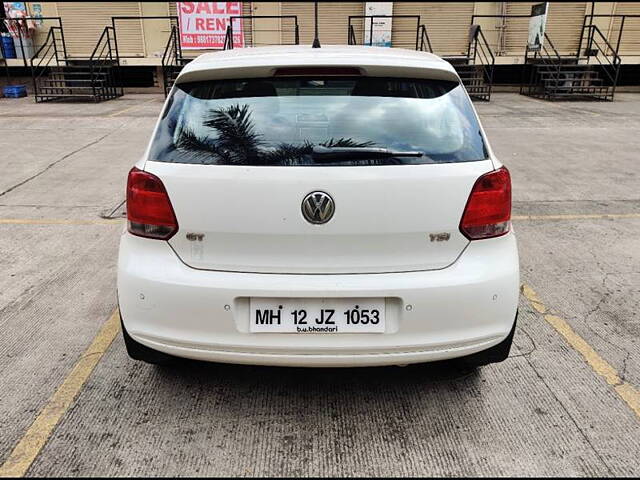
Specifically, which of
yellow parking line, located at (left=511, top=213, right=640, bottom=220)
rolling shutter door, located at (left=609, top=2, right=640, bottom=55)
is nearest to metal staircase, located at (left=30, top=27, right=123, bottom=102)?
yellow parking line, located at (left=511, top=213, right=640, bottom=220)

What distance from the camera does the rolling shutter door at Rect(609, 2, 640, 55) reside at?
16641mm

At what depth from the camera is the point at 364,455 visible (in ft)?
7.59

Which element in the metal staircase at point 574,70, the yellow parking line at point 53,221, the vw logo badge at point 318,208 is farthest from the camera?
the metal staircase at point 574,70

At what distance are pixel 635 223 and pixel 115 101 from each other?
13441 millimetres

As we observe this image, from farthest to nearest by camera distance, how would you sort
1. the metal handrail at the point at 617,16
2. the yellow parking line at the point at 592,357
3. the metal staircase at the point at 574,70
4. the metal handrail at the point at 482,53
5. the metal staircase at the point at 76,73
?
the metal handrail at the point at 482,53 → the metal handrail at the point at 617,16 → the metal staircase at the point at 574,70 → the metal staircase at the point at 76,73 → the yellow parking line at the point at 592,357

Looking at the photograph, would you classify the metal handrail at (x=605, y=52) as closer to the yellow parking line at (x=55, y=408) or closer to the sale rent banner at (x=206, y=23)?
the sale rent banner at (x=206, y=23)

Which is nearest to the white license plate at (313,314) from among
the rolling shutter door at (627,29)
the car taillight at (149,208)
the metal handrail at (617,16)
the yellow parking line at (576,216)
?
the car taillight at (149,208)

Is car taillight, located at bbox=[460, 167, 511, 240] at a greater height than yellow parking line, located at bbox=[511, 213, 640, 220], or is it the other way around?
car taillight, located at bbox=[460, 167, 511, 240]

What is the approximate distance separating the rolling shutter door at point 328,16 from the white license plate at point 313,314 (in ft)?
50.5

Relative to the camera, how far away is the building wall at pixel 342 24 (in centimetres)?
1634

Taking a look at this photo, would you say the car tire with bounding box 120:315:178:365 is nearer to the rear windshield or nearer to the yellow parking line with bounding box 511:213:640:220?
the rear windshield

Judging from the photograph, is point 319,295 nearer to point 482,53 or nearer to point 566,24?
point 482,53

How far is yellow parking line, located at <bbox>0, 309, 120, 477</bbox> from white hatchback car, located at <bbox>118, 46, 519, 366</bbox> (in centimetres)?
58

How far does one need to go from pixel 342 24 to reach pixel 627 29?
8.76 m
